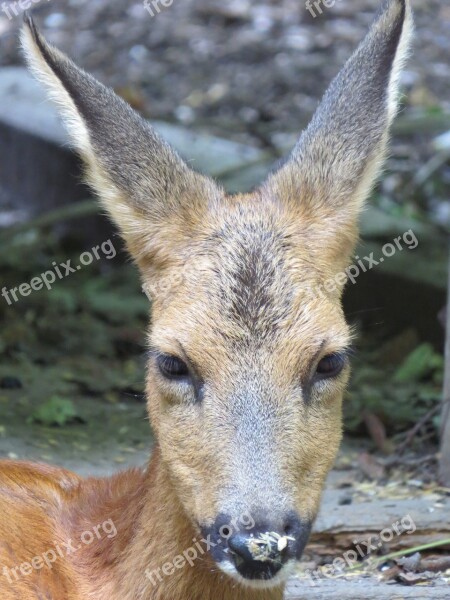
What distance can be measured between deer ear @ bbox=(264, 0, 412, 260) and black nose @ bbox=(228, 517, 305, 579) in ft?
6.01

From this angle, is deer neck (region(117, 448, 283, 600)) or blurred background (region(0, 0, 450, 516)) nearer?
deer neck (region(117, 448, 283, 600))

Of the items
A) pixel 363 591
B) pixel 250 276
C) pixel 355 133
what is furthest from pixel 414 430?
pixel 250 276

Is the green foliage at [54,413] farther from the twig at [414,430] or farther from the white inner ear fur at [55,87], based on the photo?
the white inner ear fur at [55,87]

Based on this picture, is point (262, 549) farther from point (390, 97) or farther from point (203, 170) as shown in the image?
point (203, 170)

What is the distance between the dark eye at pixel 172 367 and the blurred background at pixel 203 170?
242cm

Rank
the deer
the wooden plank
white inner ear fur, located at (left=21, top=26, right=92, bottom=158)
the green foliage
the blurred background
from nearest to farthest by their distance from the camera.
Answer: the deer
white inner ear fur, located at (left=21, top=26, right=92, bottom=158)
the wooden plank
the green foliage
the blurred background

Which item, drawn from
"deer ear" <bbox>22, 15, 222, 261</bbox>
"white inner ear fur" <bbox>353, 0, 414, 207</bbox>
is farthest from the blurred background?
"deer ear" <bbox>22, 15, 222, 261</bbox>

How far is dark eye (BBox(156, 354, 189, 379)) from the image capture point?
5.35m

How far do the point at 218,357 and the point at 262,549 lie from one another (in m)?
0.94

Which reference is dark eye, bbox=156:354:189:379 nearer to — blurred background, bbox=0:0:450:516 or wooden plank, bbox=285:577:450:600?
wooden plank, bbox=285:577:450:600

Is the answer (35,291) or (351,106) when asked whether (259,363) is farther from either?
(35,291)

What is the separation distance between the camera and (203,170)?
916 centimetres

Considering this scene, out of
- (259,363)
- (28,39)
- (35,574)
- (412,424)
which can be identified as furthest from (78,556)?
(412,424)

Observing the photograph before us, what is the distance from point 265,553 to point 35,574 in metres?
1.53
